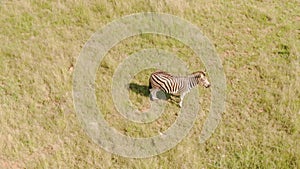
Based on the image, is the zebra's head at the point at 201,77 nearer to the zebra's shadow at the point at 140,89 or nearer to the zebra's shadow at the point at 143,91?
the zebra's shadow at the point at 143,91

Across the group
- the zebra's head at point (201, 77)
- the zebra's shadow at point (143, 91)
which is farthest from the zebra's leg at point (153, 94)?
the zebra's head at point (201, 77)

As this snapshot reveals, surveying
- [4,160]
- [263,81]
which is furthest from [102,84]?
[263,81]

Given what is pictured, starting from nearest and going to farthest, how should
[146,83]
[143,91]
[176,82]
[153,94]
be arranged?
[176,82] → [153,94] → [143,91] → [146,83]

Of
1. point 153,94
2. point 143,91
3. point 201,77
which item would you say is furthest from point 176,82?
point 143,91

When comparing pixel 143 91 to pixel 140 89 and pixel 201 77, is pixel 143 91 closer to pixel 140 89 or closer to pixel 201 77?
pixel 140 89

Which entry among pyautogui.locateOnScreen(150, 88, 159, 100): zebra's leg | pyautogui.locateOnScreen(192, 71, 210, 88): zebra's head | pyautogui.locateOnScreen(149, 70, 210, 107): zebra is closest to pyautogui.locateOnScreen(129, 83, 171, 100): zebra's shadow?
pyautogui.locateOnScreen(150, 88, 159, 100): zebra's leg

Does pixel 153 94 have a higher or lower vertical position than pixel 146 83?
lower
